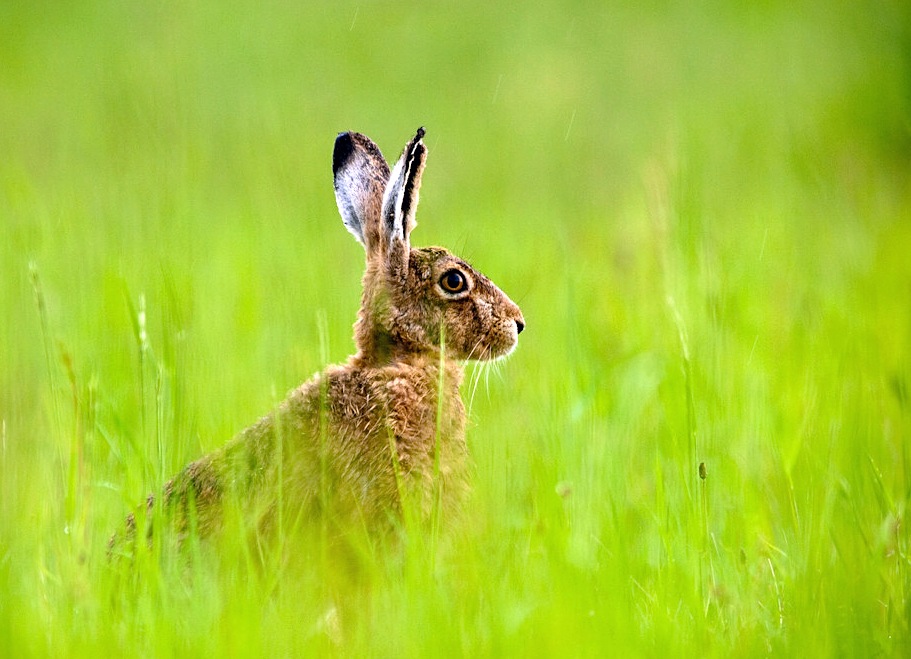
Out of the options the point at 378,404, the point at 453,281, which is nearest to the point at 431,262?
the point at 453,281

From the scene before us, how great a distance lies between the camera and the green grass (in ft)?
11.0

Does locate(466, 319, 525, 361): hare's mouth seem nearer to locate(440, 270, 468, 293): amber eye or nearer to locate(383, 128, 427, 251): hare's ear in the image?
locate(440, 270, 468, 293): amber eye

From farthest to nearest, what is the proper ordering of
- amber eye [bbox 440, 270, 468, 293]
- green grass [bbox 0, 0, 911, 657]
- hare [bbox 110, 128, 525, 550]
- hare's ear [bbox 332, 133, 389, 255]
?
hare's ear [bbox 332, 133, 389, 255] → amber eye [bbox 440, 270, 468, 293] → hare [bbox 110, 128, 525, 550] → green grass [bbox 0, 0, 911, 657]

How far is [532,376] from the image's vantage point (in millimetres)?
6156

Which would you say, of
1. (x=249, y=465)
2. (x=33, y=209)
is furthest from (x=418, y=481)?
(x=33, y=209)

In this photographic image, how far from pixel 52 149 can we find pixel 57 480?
8.92 metres

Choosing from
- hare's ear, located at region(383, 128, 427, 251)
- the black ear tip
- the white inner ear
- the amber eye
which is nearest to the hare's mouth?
the amber eye

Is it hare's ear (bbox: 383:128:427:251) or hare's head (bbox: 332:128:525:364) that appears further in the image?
hare's head (bbox: 332:128:525:364)

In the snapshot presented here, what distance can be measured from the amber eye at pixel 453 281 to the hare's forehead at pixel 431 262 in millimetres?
26

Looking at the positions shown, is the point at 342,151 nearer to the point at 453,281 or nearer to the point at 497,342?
the point at 453,281

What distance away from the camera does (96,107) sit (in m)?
14.1

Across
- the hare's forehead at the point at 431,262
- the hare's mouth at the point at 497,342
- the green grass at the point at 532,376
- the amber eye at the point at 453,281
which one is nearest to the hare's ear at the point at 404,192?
the hare's forehead at the point at 431,262

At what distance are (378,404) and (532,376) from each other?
5.90 ft

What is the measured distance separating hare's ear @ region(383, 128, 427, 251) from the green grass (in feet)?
1.15
